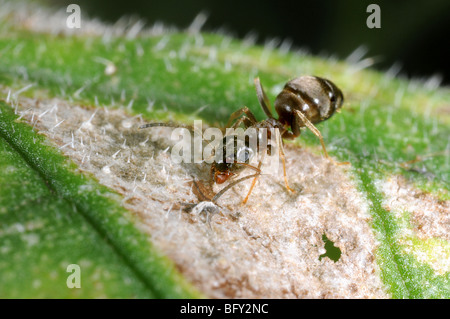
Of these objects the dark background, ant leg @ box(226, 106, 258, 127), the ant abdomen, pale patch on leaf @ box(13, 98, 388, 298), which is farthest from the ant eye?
the dark background

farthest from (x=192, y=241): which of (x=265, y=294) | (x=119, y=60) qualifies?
(x=119, y=60)

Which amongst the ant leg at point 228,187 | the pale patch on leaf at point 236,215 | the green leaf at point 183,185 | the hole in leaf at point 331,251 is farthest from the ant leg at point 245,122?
the hole in leaf at point 331,251

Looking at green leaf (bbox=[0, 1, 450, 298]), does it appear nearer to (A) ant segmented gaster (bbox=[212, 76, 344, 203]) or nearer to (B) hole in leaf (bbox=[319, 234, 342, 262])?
(B) hole in leaf (bbox=[319, 234, 342, 262])

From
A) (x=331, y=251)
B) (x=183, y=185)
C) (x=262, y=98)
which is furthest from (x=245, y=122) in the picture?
(x=331, y=251)

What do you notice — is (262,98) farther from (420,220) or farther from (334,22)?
(334,22)

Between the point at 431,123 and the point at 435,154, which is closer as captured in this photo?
the point at 435,154
